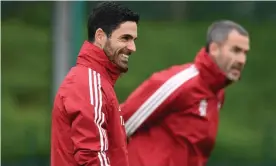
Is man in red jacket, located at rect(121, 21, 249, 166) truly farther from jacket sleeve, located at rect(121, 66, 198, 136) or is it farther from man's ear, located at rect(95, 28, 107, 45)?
man's ear, located at rect(95, 28, 107, 45)

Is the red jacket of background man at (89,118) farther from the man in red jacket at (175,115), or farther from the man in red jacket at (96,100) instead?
the man in red jacket at (175,115)

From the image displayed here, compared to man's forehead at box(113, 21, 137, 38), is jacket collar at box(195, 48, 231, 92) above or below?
below

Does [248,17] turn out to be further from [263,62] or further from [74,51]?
[74,51]

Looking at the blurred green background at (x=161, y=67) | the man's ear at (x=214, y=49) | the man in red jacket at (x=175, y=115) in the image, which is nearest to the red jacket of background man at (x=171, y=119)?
the man in red jacket at (x=175, y=115)

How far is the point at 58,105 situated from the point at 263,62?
3.84m

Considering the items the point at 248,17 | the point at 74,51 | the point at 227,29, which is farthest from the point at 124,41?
the point at 248,17

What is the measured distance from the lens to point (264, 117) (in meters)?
7.72

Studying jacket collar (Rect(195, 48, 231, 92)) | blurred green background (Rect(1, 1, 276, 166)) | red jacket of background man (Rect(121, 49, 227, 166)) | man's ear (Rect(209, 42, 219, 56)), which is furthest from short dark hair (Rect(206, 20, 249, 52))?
blurred green background (Rect(1, 1, 276, 166))

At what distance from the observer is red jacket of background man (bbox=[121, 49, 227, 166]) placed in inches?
219

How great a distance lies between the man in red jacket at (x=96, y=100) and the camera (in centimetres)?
402

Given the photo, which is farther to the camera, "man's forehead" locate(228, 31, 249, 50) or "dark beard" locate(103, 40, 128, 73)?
"man's forehead" locate(228, 31, 249, 50)

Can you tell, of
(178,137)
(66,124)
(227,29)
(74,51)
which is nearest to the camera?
(66,124)

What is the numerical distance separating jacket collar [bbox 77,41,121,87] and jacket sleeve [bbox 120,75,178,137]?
1.28 metres

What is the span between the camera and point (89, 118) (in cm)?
400
